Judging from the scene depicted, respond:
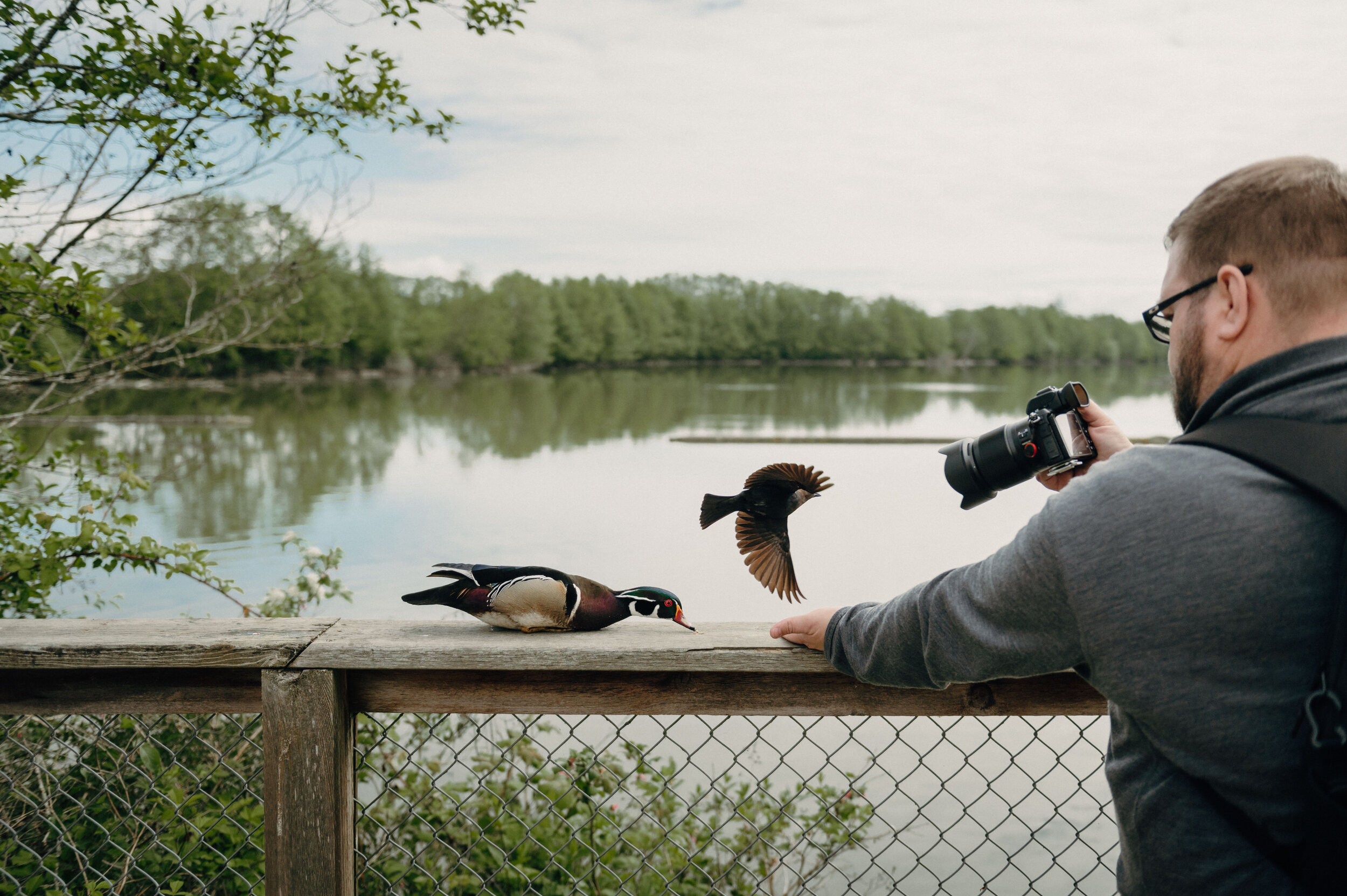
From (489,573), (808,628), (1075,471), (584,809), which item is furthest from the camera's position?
(584,809)

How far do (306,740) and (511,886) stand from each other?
191cm

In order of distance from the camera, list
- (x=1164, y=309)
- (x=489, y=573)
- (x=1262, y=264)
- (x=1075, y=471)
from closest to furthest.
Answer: (x=1262, y=264) → (x=1164, y=309) → (x=489, y=573) → (x=1075, y=471)

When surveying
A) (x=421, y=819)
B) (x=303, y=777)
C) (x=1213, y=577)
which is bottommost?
(x=421, y=819)

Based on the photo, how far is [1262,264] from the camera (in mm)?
1010

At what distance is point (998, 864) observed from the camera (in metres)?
3.74

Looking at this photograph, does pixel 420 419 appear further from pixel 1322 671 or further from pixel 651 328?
pixel 651 328

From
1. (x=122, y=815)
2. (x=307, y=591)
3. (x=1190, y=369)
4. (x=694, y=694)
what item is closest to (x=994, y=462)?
(x=1190, y=369)

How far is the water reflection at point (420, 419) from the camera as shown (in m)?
13.8

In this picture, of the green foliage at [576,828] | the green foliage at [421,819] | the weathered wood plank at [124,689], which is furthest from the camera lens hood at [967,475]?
the green foliage at [576,828]

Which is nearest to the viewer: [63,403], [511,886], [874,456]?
[511,886]

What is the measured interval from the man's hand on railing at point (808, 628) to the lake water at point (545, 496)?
0.31m

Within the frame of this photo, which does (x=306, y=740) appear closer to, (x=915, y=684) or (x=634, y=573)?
(x=915, y=684)

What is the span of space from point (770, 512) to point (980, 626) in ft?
1.67

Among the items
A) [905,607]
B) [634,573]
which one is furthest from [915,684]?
[634,573]
